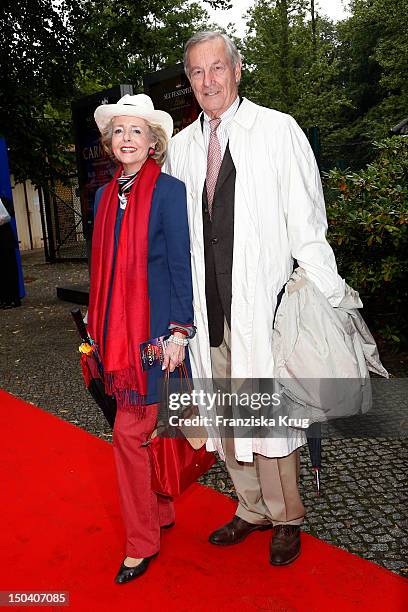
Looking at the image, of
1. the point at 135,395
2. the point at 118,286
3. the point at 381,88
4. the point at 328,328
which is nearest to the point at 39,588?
the point at 135,395

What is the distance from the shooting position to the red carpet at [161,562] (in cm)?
240

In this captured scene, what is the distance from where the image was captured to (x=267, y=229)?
8.00ft

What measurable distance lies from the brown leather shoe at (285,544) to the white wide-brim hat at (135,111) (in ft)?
6.16

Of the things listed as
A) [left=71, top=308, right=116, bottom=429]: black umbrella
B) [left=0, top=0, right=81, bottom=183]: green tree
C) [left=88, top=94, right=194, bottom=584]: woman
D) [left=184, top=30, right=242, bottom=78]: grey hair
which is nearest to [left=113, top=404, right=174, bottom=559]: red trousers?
[left=88, top=94, right=194, bottom=584]: woman

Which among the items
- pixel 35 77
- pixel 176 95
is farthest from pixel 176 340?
pixel 35 77

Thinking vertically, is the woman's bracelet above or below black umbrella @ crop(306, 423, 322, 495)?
above

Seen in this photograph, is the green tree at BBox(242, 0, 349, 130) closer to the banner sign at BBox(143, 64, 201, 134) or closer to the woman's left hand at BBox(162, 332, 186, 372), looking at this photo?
the banner sign at BBox(143, 64, 201, 134)

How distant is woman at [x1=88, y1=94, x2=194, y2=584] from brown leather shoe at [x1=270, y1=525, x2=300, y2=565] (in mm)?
552

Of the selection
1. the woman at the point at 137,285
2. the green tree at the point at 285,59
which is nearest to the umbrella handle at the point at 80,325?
the woman at the point at 137,285

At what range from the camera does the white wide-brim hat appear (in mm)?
Answer: 2420

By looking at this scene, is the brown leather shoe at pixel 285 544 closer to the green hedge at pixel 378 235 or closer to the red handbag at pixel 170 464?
the red handbag at pixel 170 464

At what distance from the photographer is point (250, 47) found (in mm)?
23469

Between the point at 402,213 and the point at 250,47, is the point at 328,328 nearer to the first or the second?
the point at 402,213

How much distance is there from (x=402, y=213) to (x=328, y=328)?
266 cm
